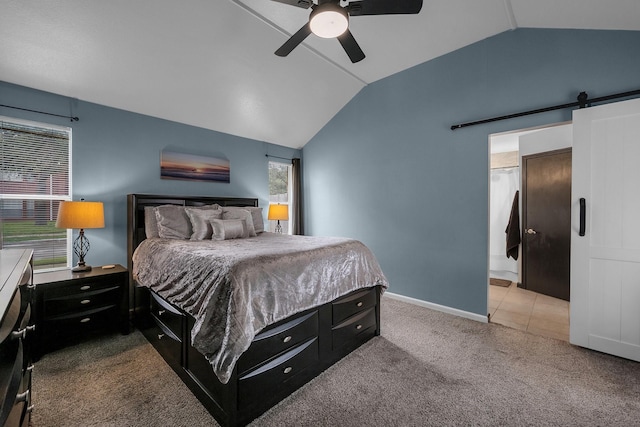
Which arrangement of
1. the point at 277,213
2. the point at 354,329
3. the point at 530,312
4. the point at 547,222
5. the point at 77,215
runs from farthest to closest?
the point at 277,213 < the point at 547,222 < the point at 530,312 < the point at 77,215 < the point at 354,329

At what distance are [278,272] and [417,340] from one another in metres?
1.72

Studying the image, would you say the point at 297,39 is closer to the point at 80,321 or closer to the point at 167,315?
the point at 167,315

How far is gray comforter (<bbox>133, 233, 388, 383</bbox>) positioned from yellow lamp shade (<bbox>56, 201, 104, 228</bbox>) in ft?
2.22

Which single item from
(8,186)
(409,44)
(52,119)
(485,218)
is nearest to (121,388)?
(8,186)

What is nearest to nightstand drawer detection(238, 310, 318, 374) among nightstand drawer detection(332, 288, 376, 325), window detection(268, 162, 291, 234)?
nightstand drawer detection(332, 288, 376, 325)

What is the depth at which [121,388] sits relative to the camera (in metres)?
1.94

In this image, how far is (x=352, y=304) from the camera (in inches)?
96.0

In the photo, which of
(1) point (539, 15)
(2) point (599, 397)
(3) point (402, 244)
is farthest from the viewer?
(3) point (402, 244)

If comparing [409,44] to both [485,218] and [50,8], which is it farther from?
[50,8]

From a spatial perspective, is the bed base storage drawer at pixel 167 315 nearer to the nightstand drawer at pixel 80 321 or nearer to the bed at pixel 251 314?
the bed at pixel 251 314

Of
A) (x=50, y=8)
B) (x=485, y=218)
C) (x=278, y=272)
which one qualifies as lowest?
(x=278, y=272)

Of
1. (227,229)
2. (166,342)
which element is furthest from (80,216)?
(166,342)

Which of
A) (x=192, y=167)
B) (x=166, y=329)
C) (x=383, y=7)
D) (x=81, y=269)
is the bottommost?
(x=166, y=329)

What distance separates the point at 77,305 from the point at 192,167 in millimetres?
2106
